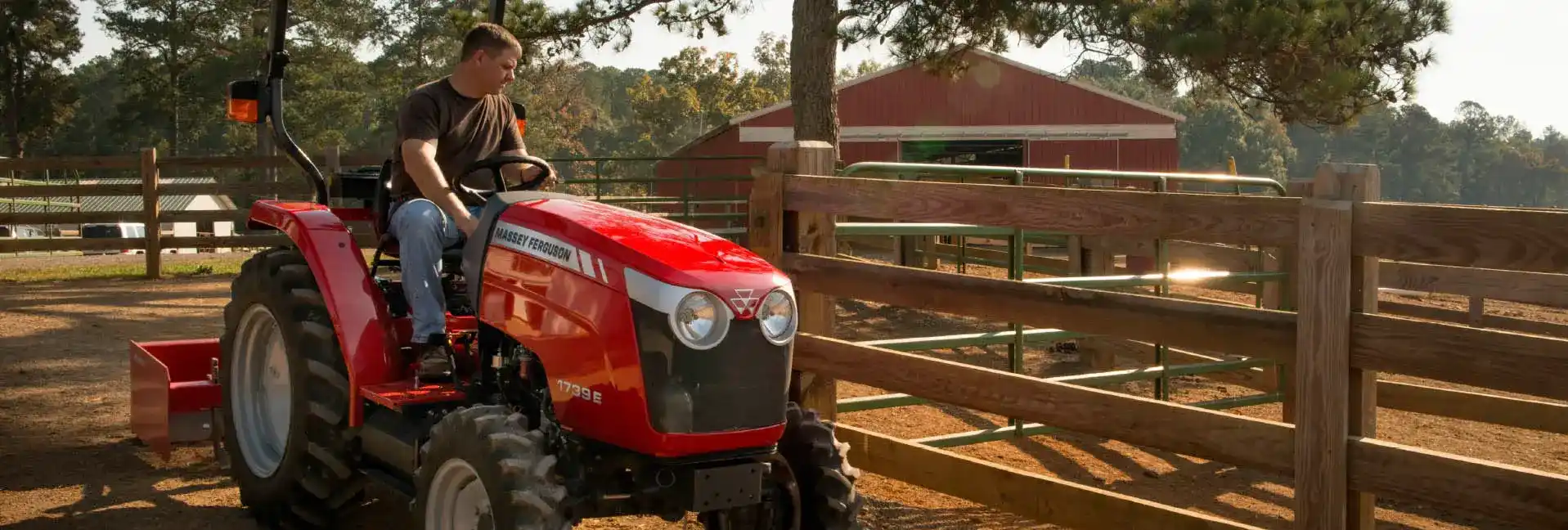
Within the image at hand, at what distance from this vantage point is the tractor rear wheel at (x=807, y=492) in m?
3.85

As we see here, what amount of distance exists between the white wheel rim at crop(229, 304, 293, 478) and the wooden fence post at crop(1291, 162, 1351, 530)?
3.41 m

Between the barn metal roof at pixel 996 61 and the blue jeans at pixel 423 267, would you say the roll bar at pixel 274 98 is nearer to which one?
the blue jeans at pixel 423 267

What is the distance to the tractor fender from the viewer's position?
4.39 metres

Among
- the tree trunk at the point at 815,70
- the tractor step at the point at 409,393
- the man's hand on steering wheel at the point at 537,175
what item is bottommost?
the tractor step at the point at 409,393

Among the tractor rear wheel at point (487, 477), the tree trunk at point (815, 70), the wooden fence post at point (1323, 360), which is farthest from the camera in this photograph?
the tree trunk at point (815, 70)

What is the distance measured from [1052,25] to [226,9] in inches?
1298

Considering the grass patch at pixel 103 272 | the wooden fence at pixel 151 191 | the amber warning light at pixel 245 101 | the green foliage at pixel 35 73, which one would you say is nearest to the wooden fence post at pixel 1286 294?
the amber warning light at pixel 245 101

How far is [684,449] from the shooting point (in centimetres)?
348

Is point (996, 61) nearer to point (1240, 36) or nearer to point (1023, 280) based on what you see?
point (1240, 36)

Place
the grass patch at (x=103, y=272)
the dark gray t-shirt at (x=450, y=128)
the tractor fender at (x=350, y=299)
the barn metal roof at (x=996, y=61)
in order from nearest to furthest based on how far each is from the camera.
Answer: the tractor fender at (x=350, y=299) < the dark gray t-shirt at (x=450, y=128) < the grass patch at (x=103, y=272) < the barn metal roof at (x=996, y=61)

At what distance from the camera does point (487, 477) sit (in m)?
3.46

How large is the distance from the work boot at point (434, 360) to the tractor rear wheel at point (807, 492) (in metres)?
0.92

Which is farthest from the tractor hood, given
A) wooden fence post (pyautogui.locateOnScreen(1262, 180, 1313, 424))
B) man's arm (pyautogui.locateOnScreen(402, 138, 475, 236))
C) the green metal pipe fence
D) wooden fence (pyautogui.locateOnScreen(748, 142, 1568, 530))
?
wooden fence post (pyautogui.locateOnScreen(1262, 180, 1313, 424))

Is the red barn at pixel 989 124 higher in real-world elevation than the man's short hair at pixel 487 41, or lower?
higher
